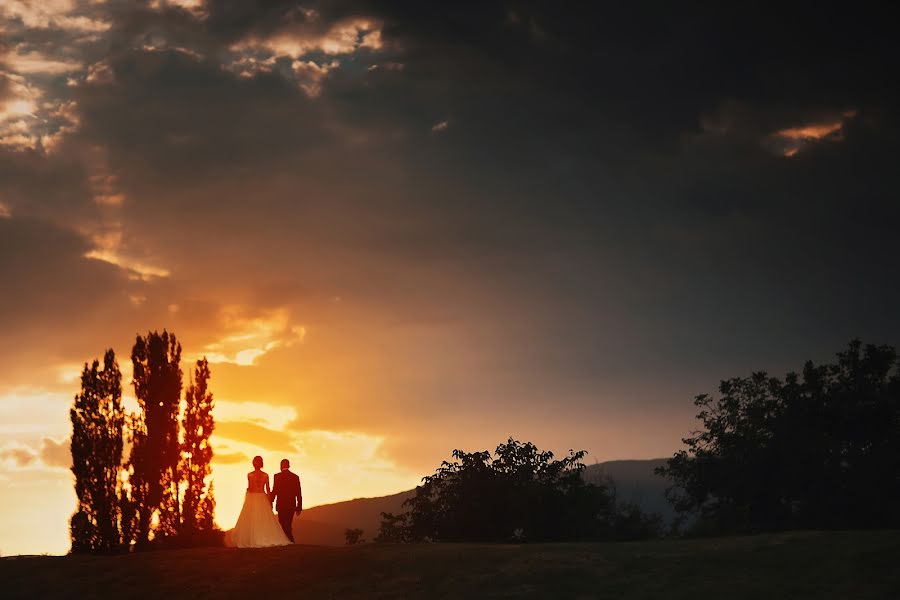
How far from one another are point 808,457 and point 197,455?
3590 cm

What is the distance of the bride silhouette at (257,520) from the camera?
93.2ft

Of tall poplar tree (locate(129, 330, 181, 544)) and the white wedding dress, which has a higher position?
tall poplar tree (locate(129, 330, 181, 544))

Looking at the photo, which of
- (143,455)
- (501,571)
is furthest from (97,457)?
(501,571)

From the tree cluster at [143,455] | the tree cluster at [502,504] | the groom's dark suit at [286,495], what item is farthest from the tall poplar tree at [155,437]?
the groom's dark suit at [286,495]

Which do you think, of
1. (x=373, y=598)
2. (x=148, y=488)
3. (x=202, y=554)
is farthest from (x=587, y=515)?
(x=373, y=598)

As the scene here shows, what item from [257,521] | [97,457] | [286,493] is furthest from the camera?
[97,457]

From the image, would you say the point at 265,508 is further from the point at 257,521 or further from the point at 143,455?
the point at 143,455

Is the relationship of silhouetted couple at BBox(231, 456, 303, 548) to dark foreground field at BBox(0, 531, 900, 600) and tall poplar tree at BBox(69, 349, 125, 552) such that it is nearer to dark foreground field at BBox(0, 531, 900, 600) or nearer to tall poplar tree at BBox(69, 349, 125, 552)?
dark foreground field at BBox(0, 531, 900, 600)

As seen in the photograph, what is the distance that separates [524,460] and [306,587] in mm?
39944

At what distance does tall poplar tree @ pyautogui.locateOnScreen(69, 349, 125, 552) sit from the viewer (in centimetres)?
5075

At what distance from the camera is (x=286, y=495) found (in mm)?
29672

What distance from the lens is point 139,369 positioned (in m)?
57.4

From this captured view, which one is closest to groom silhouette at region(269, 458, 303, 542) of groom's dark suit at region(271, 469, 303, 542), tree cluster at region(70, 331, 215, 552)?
groom's dark suit at region(271, 469, 303, 542)

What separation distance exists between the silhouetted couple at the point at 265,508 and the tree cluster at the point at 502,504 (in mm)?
28059
